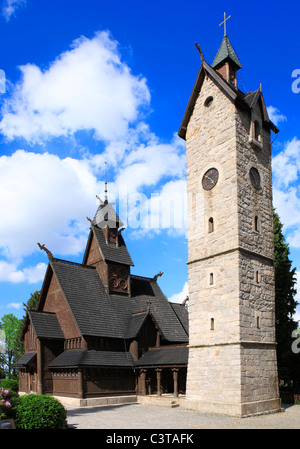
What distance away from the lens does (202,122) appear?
Answer: 2494 centimetres

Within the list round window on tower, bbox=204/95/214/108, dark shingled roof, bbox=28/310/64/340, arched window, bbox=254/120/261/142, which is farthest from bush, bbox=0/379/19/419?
round window on tower, bbox=204/95/214/108

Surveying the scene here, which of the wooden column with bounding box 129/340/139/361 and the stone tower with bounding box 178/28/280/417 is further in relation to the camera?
the wooden column with bounding box 129/340/139/361

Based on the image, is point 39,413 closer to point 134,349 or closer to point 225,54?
point 134,349

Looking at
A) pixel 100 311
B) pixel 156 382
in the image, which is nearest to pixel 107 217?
pixel 100 311

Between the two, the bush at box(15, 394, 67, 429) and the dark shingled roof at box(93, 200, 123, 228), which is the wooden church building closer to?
the dark shingled roof at box(93, 200, 123, 228)

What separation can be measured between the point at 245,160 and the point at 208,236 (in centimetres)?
470

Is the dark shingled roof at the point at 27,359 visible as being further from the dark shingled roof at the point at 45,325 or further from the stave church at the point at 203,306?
the dark shingled roof at the point at 45,325

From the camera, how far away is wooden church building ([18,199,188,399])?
2630 centimetres

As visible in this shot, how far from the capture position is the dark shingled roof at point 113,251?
3322 cm

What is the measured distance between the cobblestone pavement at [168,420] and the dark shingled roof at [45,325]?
7.06 meters

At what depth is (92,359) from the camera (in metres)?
25.9

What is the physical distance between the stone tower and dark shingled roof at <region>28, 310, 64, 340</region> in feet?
36.3
